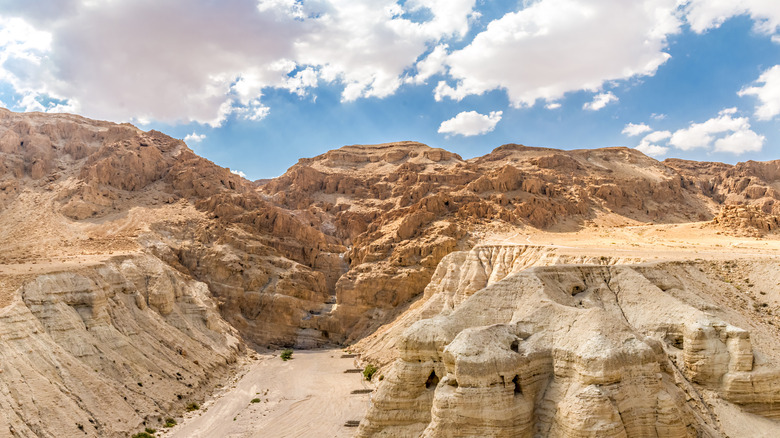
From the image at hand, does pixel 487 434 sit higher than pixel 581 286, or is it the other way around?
pixel 581 286

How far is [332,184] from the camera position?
329 feet

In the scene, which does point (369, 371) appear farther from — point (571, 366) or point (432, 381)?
point (571, 366)

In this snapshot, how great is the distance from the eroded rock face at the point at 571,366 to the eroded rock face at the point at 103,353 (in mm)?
17697

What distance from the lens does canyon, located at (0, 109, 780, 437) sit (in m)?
17.0

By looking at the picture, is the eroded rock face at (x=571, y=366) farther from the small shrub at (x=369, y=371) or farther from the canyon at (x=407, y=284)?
the small shrub at (x=369, y=371)

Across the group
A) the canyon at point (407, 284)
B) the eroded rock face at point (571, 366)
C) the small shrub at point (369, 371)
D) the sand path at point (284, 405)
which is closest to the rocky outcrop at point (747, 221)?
the canyon at point (407, 284)

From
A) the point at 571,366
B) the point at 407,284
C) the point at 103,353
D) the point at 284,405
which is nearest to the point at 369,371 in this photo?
the point at 284,405

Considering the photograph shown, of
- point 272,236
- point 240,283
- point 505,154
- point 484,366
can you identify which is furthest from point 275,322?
point 505,154

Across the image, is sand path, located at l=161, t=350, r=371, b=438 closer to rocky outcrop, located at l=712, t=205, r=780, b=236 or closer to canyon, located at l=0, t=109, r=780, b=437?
canyon, located at l=0, t=109, r=780, b=437

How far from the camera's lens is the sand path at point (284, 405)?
105 feet

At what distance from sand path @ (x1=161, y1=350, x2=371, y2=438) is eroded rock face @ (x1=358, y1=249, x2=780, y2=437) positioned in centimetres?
1382

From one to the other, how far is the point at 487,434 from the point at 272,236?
58.6 meters

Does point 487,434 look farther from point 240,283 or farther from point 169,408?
point 240,283

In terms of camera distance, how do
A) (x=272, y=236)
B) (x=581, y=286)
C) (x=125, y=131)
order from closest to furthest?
1. (x=581, y=286)
2. (x=272, y=236)
3. (x=125, y=131)
